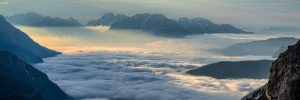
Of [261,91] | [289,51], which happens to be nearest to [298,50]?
[289,51]

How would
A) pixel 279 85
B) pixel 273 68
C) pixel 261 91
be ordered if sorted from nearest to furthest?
pixel 279 85, pixel 273 68, pixel 261 91

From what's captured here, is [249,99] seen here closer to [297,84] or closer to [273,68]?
[273,68]

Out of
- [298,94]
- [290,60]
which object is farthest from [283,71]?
[298,94]

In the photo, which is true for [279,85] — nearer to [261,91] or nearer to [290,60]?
[290,60]

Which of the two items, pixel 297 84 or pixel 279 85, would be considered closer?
pixel 297 84

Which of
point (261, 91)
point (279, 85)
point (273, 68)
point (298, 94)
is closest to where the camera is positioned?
point (298, 94)

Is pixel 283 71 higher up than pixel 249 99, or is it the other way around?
pixel 283 71
